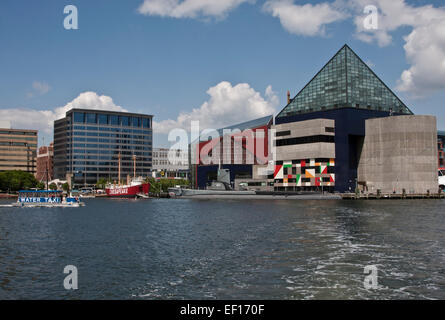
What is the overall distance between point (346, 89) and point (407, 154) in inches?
Answer: 1307

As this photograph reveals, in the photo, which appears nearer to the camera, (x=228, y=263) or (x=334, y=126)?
(x=228, y=263)

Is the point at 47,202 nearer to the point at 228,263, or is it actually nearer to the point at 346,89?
the point at 228,263

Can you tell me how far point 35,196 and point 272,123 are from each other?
109 meters

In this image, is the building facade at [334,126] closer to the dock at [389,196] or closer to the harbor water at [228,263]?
the dock at [389,196]

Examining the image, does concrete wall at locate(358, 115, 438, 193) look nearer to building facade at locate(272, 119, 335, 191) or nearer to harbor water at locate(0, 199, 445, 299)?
building facade at locate(272, 119, 335, 191)

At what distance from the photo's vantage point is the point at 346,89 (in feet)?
550

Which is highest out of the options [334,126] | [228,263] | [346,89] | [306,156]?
[346,89]

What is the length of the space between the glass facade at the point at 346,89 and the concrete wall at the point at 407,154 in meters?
14.1

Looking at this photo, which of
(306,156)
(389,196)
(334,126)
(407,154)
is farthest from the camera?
(334,126)

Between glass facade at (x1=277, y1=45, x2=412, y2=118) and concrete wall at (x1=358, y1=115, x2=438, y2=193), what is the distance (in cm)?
1412

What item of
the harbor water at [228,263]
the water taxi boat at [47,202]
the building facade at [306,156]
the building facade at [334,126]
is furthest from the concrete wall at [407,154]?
the harbor water at [228,263]

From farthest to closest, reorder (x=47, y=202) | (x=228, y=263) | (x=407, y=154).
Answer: (x=407, y=154) < (x=47, y=202) < (x=228, y=263)

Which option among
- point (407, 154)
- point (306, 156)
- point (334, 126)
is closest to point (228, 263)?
point (306, 156)

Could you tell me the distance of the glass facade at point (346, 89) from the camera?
169 m
